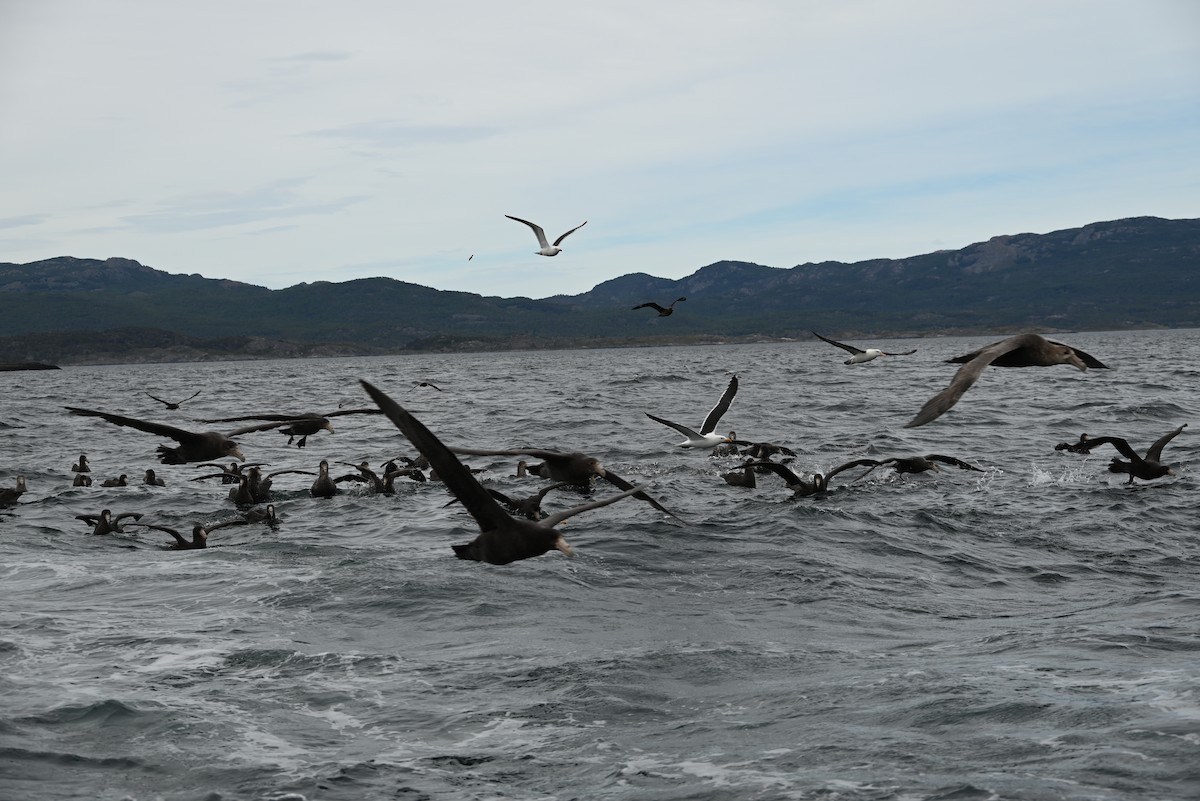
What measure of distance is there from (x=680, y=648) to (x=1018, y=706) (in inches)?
156

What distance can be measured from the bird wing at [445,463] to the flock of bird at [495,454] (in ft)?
0.04

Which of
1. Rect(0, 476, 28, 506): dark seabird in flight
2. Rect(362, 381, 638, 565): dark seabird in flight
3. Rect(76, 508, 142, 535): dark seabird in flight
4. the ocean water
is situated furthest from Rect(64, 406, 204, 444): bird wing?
Rect(0, 476, 28, 506): dark seabird in flight

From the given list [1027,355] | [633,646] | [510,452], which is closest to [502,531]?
[510,452]

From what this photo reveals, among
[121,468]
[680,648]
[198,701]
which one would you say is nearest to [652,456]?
[121,468]

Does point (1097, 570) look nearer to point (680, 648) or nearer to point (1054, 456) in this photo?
point (680, 648)

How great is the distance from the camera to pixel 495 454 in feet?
31.8

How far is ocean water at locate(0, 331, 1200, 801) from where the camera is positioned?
10391mm

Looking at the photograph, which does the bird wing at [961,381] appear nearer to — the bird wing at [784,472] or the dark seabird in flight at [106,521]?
the bird wing at [784,472]

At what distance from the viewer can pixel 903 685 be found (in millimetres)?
12180

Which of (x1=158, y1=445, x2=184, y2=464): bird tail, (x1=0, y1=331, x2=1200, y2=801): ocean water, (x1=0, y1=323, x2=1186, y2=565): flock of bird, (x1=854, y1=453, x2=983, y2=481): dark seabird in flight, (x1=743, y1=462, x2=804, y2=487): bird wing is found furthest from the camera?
(x1=854, y1=453, x2=983, y2=481): dark seabird in flight

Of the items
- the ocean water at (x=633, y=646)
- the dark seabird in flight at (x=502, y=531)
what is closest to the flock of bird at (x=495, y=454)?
the dark seabird in flight at (x=502, y=531)

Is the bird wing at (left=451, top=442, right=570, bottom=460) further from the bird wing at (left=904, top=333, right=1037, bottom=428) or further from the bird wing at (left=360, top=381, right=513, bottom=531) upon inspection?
the bird wing at (left=904, top=333, right=1037, bottom=428)

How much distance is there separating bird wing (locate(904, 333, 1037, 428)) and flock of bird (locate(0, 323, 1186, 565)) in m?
0.01

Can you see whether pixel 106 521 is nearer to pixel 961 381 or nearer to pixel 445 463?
pixel 445 463
